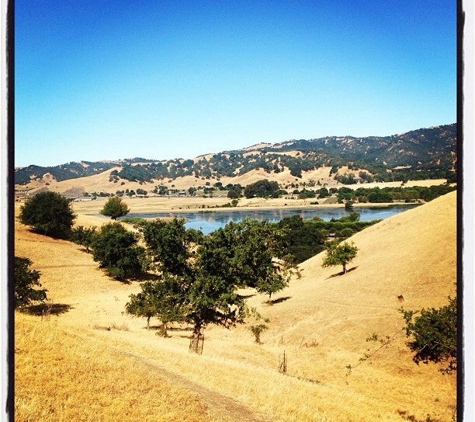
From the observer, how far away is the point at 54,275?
204 feet

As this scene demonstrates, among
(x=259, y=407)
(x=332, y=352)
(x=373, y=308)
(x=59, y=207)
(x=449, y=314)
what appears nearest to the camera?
(x=259, y=407)

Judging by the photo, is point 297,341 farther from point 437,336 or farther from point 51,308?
point 51,308

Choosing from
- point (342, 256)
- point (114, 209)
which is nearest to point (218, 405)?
point (342, 256)

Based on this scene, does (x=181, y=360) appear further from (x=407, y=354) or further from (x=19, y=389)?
(x=407, y=354)

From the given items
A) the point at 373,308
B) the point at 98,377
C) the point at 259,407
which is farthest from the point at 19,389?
the point at 373,308

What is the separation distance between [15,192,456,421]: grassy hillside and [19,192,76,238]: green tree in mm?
3719

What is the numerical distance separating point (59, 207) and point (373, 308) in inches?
2813

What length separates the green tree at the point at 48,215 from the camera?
3115 inches

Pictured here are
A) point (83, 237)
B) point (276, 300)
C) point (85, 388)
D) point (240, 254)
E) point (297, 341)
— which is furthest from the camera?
point (83, 237)

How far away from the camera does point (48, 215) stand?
79.8 metres

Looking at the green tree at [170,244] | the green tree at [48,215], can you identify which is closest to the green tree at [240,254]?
the green tree at [170,244]

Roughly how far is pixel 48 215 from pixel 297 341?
66.4 metres

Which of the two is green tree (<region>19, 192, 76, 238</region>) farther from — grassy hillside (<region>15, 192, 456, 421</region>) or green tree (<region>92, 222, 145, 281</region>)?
green tree (<region>92, 222, 145, 281</region>)

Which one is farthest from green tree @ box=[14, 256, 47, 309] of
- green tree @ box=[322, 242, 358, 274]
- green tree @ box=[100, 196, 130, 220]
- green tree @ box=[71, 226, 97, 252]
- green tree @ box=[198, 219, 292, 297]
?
green tree @ box=[100, 196, 130, 220]
